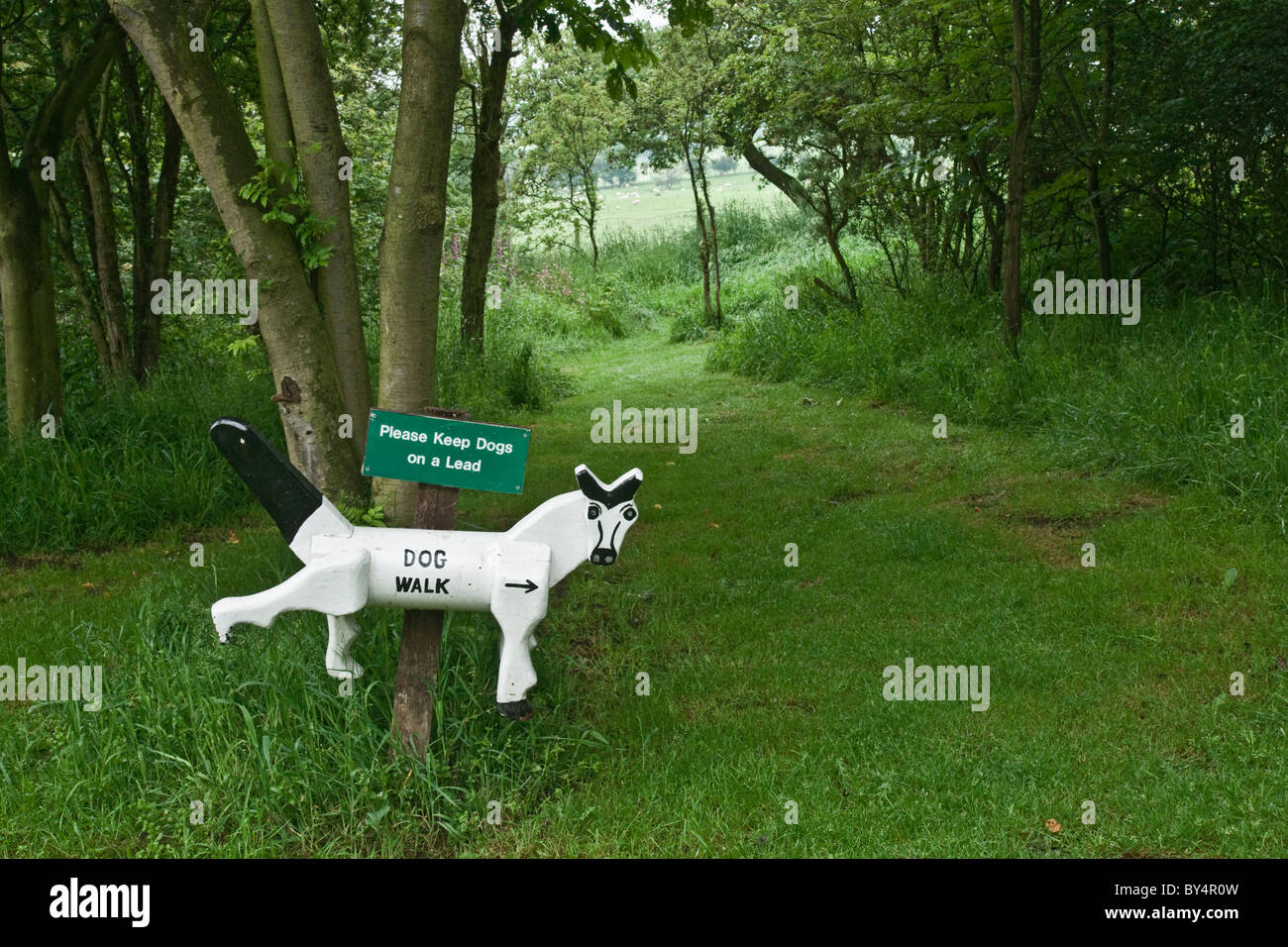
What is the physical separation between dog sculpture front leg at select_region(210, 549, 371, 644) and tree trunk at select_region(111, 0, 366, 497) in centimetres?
180

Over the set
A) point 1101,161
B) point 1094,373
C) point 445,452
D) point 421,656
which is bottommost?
point 421,656

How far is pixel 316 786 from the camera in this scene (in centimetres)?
373

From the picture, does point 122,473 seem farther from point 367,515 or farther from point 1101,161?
point 1101,161

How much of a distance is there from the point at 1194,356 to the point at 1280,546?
105 inches

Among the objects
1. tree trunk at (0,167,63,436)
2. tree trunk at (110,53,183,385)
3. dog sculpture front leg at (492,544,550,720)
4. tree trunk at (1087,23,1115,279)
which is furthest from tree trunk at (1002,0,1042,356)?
tree trunk at (0,167,63,436)

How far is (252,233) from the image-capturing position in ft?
17.1

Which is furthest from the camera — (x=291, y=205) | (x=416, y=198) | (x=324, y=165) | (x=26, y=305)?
(x=26, y=305)

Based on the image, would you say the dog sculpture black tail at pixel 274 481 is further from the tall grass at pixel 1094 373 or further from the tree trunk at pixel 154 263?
the tree trunk at pixel 154 263

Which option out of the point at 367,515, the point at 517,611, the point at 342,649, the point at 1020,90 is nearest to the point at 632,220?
the point at 1020,90

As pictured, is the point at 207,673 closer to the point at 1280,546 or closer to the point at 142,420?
the point at 142,420

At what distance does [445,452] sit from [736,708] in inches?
72.3

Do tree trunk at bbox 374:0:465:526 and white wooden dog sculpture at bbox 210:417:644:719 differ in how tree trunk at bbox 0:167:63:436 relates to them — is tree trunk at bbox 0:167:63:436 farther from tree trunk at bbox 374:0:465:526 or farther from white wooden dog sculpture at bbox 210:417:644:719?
white wooden dog sculpture at bbox 210:417:644:719

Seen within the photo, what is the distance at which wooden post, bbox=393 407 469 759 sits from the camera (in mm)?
3877

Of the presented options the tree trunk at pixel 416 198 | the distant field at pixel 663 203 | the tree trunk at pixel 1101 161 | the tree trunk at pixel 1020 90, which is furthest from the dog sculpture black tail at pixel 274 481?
the distant field at pixel 663 203
